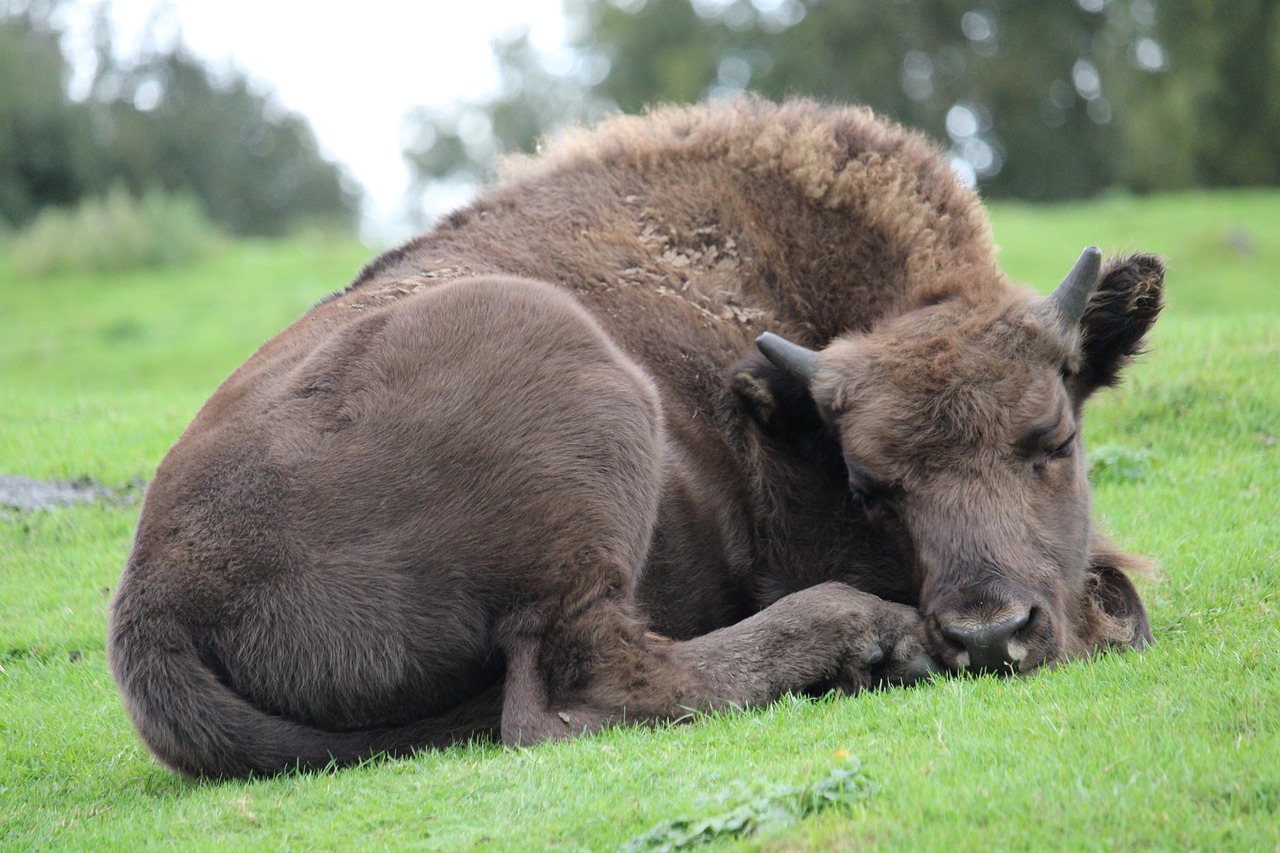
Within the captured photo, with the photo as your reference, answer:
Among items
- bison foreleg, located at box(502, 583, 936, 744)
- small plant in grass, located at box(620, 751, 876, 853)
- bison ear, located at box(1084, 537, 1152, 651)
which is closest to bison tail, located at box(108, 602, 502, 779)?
bison foreleg, located at box(502, 583, 936, 744)

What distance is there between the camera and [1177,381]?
8.23m

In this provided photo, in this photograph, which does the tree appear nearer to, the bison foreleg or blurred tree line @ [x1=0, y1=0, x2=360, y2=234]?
blurred tree line @ [x1=0, y1=0, x2=360, y2=234]

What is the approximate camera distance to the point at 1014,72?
→ 3581cm

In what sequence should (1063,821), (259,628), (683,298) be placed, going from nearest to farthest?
(1063,821), (259,628), (683,298)

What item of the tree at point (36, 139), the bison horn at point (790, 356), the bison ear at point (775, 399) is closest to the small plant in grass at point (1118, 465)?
the bison ear at point (775, 399)

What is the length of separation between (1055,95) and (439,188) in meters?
27.8

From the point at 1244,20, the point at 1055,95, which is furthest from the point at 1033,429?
the point at 1055,95

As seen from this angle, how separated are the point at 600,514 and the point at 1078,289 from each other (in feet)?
6.58

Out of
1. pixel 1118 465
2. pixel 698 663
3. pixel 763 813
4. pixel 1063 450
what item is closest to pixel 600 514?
pixel 698 663

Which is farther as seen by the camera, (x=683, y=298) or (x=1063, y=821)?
(x=683, y=298)

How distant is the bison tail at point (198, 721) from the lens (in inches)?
163

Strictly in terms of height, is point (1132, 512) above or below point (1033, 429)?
below

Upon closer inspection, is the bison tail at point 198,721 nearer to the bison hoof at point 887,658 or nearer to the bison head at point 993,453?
the bison hoof at point 887,658

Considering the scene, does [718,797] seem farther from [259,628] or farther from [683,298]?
[683,298]
